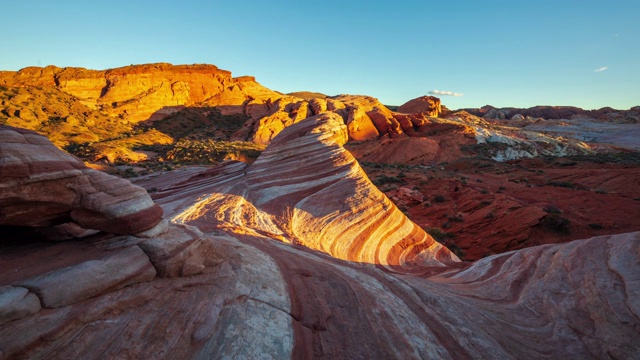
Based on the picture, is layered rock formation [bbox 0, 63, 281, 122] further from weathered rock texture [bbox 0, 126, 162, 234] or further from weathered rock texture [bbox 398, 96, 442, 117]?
weathered rock texture [bbox 0, 126, 162, 234]

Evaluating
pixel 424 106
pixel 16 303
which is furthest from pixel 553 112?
pixel 16 303

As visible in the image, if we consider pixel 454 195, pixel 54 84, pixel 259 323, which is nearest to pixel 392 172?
pixel 454 195

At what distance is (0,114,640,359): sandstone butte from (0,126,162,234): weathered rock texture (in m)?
0.04

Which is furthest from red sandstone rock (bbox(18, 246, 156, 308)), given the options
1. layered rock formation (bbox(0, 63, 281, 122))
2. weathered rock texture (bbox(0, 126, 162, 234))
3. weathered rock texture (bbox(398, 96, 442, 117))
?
weathered rock texture (bbox(398, 96, 442, 117))

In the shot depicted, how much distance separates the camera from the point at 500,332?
15.8 feet

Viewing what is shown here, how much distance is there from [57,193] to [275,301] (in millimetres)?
3421

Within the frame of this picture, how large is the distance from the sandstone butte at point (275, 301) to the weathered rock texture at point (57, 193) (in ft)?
0.12

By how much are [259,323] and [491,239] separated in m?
14.6

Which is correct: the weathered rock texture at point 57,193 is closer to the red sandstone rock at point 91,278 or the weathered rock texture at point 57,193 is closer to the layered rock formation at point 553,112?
the red sandstone rock at point 91,278

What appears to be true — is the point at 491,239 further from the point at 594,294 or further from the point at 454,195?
the point at 594,294

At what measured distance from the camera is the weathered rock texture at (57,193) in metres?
3.72

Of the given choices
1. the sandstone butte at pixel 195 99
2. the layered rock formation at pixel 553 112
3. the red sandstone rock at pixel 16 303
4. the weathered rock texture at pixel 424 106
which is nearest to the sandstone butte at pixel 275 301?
the red sandstone rock at pixel 16 303

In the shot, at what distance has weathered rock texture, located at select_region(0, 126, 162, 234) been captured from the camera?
12.2 feet

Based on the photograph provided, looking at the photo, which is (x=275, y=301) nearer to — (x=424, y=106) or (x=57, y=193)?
(x=57, y=193)
